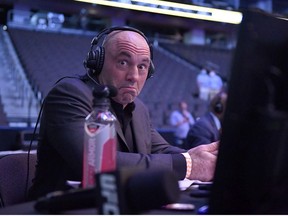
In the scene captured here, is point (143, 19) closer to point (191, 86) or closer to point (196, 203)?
point (191, 86)

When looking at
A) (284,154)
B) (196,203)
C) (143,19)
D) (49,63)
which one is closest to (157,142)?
(196,203)

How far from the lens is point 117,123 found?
42.9 inches

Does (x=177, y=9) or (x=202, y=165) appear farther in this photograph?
(x=177, y=9)

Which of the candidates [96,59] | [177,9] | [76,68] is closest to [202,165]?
[96,59]

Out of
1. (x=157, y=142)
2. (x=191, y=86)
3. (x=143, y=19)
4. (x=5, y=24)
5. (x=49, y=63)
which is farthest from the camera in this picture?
(x=143, y=19)

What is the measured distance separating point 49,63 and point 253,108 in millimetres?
8697

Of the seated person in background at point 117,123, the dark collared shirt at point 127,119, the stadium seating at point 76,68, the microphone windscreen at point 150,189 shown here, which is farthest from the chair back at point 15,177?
the stadium seating at point 76,68

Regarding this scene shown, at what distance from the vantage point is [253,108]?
0.53m

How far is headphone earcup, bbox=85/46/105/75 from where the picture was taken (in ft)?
3.58

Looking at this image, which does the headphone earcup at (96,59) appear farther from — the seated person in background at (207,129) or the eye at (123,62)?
the seated person in background at (207,129)

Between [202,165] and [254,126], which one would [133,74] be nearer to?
[202,165]

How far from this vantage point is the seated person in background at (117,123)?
0.93 meters

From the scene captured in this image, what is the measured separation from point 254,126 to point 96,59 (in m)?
0.66

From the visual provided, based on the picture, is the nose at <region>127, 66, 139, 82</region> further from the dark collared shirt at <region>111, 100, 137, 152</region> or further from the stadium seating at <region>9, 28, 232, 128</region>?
the stadium seating at <region>9, 28, 232, 128</region>
